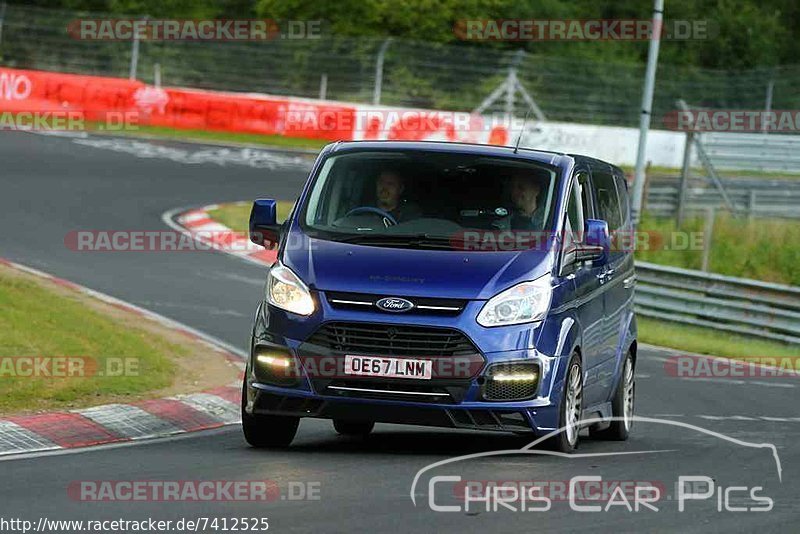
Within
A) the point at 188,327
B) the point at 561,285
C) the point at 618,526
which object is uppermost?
the point at 561,285

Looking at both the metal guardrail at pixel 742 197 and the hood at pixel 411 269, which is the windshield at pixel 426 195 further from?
the metal guardrail at pixel 742 197

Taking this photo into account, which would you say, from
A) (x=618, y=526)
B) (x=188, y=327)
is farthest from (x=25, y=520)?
(x=188, y=327)

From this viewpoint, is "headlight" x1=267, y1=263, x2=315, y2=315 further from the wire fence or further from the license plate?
the wire fence

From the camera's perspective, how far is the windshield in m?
10.1

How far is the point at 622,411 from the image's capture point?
1185 cm

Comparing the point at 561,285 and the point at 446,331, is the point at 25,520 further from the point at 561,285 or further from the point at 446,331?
the point at 561,285

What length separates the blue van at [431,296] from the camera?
9312mm

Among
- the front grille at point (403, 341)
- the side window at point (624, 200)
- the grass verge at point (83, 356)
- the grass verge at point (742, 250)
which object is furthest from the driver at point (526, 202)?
the grass verge at point (742, 250)

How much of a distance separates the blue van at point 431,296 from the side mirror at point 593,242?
0.01m

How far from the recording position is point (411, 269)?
9.45 meters

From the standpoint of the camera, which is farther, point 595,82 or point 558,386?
point 595,82

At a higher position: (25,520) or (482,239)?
(482,239)

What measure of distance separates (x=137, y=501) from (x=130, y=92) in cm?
3164

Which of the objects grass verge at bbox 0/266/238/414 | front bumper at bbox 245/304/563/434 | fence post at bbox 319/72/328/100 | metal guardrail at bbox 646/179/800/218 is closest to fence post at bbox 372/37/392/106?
fence post at bbox 319/72/328/100
